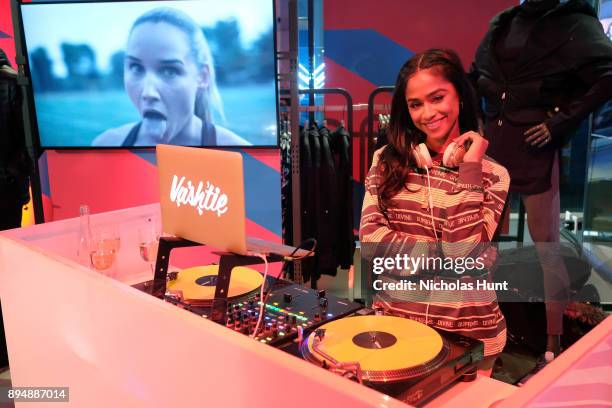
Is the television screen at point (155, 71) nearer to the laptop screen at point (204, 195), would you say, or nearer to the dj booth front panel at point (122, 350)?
the dj booth front panel at point (122, 350)

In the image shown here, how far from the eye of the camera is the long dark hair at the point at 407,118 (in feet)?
5.50

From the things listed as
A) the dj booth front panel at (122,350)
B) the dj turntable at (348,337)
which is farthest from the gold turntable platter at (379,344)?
the dj booth front panel at (122,350)

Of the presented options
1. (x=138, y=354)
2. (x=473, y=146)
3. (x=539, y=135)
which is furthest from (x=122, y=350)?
(x=539, y=135)

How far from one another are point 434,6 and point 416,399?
167 inches

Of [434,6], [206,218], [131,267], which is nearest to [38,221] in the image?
[131,267]

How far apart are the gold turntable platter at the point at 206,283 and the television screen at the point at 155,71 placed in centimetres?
185

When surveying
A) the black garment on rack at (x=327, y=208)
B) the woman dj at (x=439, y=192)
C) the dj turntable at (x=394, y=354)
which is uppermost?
the woman dj at (x=439, y=192)

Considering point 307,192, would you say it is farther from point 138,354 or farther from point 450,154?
point 138,354

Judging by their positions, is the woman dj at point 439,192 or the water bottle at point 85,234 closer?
the woman dj at point 439,192

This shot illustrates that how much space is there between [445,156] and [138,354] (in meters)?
1.07

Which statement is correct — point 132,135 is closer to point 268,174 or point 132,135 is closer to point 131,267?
point 268,174

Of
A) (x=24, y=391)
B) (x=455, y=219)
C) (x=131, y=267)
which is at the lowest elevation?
(x=24, y=391)

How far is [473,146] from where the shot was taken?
1646 mm

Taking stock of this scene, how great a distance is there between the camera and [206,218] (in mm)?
1372
